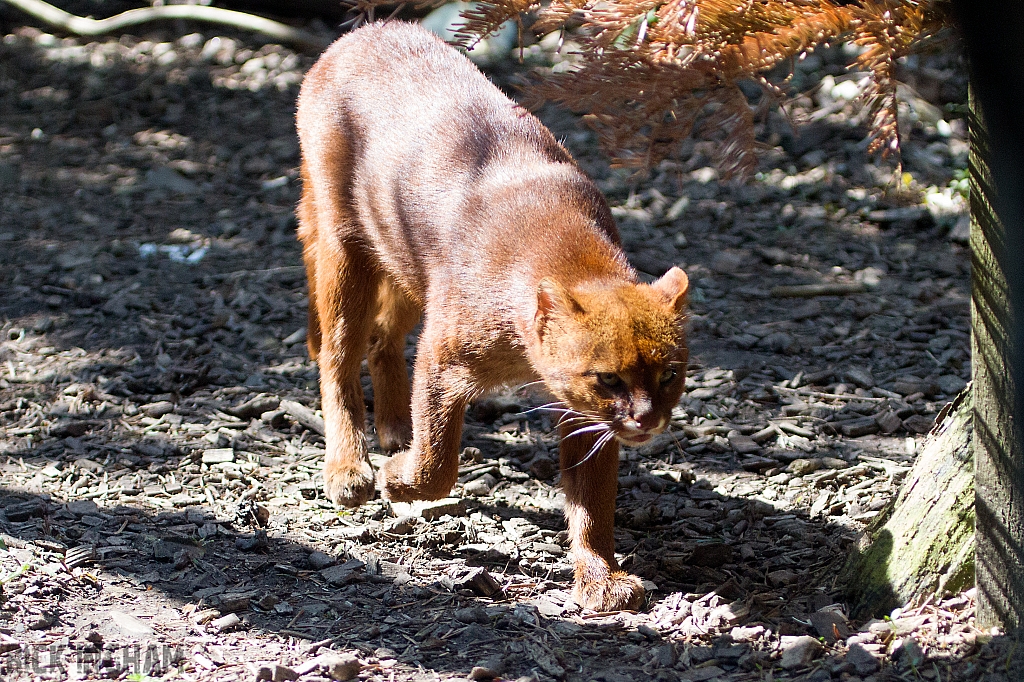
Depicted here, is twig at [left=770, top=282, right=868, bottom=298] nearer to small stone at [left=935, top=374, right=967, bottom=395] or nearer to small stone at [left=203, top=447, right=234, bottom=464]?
small stone at [left=935, top=374, right=967, bottom=395]

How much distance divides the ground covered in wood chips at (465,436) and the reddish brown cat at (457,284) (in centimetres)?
35

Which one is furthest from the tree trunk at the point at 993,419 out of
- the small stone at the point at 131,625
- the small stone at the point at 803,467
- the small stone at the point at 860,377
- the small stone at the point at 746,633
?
the small stone at the point at 131,625

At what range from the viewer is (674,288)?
3920 mm

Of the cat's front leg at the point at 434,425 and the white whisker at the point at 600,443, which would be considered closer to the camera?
the white whisker at the point at 600,443

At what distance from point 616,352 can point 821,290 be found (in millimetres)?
3361

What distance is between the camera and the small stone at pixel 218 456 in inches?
193

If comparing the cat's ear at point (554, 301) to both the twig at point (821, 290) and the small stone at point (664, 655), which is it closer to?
the small stone at point (664, 655)

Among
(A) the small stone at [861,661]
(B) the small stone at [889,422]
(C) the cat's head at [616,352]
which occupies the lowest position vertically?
(B) the small stone at [889,422]

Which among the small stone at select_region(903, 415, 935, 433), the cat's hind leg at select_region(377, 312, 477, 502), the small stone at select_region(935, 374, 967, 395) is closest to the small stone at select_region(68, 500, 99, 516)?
the cat's hind leg at select_region(377, 312, 477, 502)

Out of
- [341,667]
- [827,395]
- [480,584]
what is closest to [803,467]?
[827,395]

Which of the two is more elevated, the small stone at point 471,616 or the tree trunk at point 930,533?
the tree trunk at point 930,533

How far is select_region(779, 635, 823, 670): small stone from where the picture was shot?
3.44 meters

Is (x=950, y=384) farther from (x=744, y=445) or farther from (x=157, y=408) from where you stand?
(x=157, y=408)

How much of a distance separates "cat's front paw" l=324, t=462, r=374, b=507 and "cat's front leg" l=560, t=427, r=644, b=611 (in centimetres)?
95
